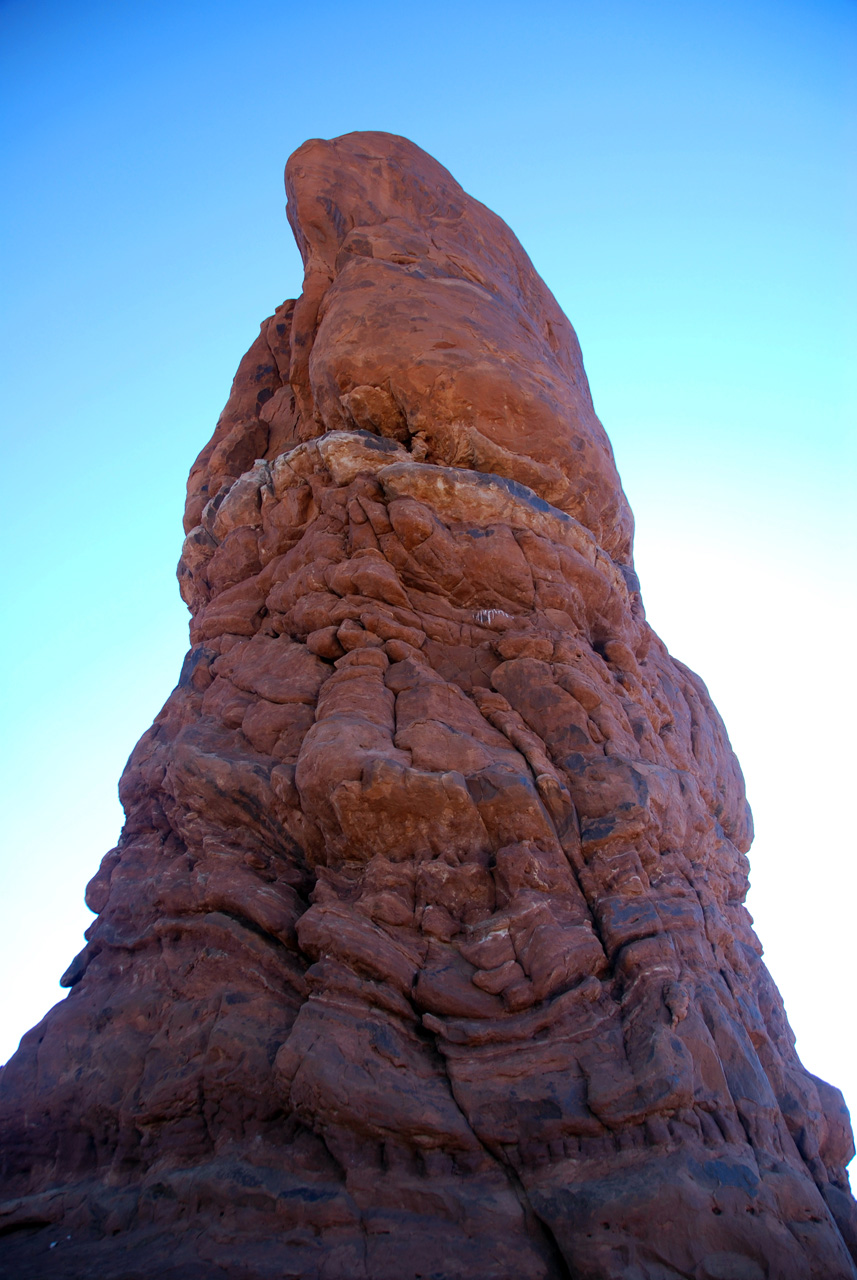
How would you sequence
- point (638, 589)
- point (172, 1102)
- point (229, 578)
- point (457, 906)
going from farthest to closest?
point (638, 589) < point (229, 578) < point (457, 906) < point (172, 1102)

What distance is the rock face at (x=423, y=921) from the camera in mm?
6773

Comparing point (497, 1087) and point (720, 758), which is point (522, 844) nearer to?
point (497, 1087)

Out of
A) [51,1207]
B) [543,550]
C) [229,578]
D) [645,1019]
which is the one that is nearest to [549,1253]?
[645,1019]

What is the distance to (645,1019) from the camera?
306 inches

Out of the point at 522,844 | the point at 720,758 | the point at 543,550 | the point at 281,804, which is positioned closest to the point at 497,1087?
the point at 522,844

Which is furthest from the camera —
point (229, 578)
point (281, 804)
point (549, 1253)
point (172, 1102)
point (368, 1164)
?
point (229, 578)

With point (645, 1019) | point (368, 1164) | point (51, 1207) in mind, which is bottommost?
point (51, 1207)

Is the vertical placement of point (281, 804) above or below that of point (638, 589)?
below

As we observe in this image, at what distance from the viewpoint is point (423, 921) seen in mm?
8281

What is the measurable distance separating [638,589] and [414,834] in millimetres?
7426

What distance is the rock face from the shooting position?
22.2 feet

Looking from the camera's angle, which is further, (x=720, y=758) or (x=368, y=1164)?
(x=720, y=758)

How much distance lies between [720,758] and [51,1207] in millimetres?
10956

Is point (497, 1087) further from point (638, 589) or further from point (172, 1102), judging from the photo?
point (638, 589)
